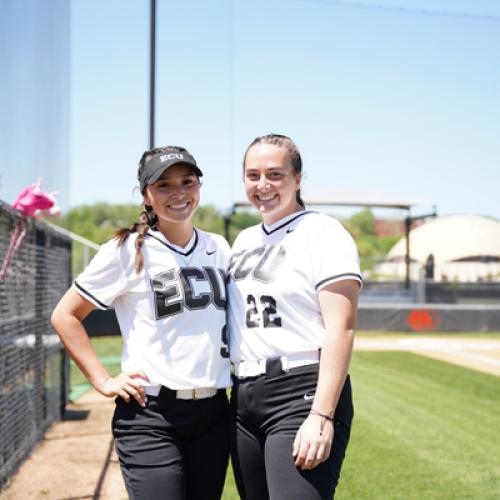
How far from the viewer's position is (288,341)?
2006 mm

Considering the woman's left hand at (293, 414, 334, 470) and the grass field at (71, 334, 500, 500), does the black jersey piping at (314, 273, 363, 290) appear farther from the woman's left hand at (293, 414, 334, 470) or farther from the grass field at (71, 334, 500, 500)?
the grass field at (71, 334, 500, 500)

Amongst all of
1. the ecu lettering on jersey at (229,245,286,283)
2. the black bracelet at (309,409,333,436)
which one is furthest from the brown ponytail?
the black bracelet at (309,409,333,436)

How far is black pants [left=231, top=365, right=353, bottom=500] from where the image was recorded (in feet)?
6.20

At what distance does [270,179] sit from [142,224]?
1.51 feet

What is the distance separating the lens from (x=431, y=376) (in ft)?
30.8

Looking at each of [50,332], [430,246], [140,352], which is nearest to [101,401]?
[50,332]

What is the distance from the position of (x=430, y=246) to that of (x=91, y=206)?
5945 cm

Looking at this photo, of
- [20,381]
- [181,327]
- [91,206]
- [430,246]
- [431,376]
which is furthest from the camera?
[91,206]

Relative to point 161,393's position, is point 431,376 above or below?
below

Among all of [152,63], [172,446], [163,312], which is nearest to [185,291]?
[163,312]

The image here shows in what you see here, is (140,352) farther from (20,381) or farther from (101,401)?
(101,401)

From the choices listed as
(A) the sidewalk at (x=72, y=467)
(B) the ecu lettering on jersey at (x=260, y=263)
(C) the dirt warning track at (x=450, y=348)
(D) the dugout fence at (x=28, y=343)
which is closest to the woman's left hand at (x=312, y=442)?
(B) the ecu lettering on jersey at (x=260, y=263)

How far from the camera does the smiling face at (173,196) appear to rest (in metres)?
2.19

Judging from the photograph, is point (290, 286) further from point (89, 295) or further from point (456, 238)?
point (456, 238)
